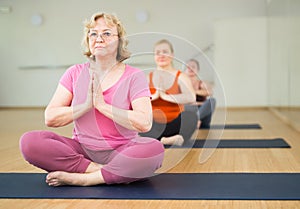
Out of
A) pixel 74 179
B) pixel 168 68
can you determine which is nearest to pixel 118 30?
pixel 74 179

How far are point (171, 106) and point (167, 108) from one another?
0.12 feet

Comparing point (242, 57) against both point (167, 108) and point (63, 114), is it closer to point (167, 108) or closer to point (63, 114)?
point (167, 108)

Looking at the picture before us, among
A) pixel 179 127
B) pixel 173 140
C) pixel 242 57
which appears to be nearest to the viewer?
pixel 173 140

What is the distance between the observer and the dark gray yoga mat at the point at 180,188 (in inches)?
93.3

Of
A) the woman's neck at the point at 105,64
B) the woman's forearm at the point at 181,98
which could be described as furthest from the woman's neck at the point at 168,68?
the woman's neck at the point at 105,64

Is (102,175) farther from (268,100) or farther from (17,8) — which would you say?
(17,8)

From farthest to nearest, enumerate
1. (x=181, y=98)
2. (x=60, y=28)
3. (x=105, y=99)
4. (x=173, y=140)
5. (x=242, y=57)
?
(x=60, y=28) < (x=242, y=57) < (x=181, y=98) < (x=173, y=140) < (x=105, y=99)

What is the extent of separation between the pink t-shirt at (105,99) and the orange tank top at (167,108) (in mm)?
1535

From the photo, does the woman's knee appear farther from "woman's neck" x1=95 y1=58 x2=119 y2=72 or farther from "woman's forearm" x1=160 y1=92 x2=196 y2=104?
"woman's forearm" x1=160 y1=92 x2=196 y2=104

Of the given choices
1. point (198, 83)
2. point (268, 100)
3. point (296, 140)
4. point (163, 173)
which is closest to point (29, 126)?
point (198, 83)

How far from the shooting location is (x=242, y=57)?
9234 millimetres

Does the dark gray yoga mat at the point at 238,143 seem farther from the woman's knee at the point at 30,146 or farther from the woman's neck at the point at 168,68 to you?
the woman's knee at the point at 30,146

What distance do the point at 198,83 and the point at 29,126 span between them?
2.04 m

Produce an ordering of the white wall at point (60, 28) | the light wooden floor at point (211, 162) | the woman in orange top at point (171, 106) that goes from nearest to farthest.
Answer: the light wooden floor at point (211, 162) → the woman in orange top at point (171, 106) → the white wall at point (60, 28)
